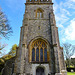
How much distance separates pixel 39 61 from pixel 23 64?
93.0 inches

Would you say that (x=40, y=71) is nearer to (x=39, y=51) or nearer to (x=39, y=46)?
(x=39, y=51)

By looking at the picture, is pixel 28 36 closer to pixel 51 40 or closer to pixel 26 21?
pixel 26 21

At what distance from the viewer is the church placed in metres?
10.5

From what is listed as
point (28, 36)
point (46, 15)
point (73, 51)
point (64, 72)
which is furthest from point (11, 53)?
point (73, 51)

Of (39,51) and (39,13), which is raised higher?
(39,13)

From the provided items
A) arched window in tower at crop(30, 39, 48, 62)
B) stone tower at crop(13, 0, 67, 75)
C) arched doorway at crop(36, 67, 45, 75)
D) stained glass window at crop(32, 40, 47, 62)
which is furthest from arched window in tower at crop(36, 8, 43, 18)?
arched doorway at crop(36, 67, 45, 75)

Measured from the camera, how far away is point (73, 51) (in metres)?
32.8

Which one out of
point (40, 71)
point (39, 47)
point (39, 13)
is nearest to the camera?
point (40, 71)

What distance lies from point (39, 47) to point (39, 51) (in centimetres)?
66

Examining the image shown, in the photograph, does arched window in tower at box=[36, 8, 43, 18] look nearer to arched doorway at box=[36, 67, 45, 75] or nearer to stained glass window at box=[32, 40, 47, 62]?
stained glass window at box=[32, 40, 47, 62]

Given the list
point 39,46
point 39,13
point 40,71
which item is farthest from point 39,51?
point 39,13

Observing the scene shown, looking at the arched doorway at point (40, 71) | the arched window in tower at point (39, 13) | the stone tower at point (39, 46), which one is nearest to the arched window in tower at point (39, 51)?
the stone tower at point (39, 46)

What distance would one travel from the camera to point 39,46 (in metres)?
12.3

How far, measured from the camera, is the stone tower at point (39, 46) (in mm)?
10523
